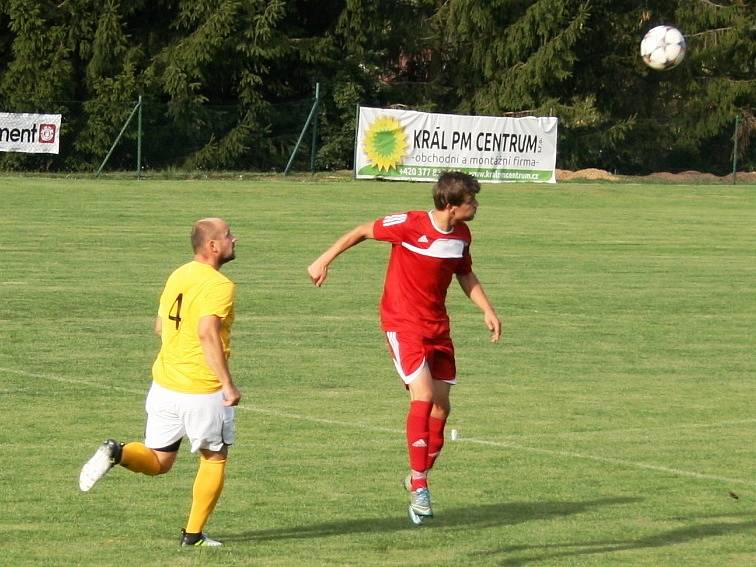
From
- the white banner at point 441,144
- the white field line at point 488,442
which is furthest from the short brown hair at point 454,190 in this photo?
the white banner at point 441,144

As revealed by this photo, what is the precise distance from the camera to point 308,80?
46.6 metres

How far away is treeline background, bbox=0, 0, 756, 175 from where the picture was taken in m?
41.7

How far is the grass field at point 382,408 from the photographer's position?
845 centimetres

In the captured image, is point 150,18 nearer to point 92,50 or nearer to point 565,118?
point 92,50

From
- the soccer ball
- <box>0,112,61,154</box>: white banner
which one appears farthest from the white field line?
<box>0,112,61,154</box>: white banner

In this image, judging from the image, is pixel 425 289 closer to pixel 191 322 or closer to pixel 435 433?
pixel 435 433

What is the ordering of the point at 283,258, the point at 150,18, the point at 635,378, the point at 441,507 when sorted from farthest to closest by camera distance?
the point at 150,18 < the point at 283,258 < the point at 635,378 < the point at 441,507

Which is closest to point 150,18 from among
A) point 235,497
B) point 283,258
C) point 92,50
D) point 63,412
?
point 92,50

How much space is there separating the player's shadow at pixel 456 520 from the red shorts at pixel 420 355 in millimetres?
792

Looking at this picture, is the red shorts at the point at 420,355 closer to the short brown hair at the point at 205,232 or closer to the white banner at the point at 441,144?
the short brown hair at the point at 205,232

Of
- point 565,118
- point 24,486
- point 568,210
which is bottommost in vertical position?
point 24,486

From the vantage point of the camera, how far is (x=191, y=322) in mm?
7738

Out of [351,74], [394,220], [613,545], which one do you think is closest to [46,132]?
[351,74]

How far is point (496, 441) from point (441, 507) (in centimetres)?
223
